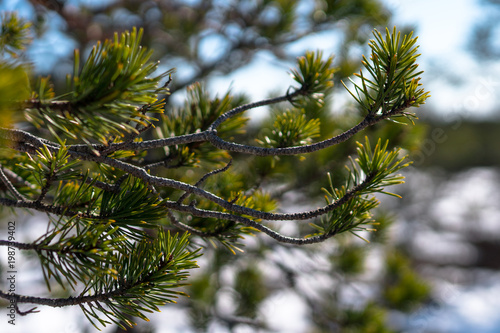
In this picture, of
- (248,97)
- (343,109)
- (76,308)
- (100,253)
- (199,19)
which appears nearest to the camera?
(100,253)

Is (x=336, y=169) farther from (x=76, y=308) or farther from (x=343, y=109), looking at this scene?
(x=76, y=308)

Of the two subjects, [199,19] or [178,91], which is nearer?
[178,91]

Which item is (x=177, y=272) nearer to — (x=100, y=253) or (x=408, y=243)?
(x=100, y=253)

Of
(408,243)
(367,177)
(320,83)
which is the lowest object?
(367,177)

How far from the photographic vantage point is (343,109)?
0.90 m

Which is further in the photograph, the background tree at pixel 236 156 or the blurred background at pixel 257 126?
the blurred background at pixel 257 126

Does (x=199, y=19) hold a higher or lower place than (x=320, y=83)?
higher

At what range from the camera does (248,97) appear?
72 cm

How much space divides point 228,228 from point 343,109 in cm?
62

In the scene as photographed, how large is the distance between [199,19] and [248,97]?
0.58 m

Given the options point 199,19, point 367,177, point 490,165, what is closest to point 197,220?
point 367,177

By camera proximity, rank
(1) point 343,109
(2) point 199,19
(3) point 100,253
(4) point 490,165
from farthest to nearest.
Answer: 1. (4) point 490,165
2. (2) point 199,19
3. (1) point 343,109
4. (3) point 100,253

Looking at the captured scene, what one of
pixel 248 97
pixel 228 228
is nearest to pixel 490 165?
pixel 248 97

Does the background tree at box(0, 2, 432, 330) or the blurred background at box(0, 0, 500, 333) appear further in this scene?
the blurred background at box(0, 0, 500, 333)
